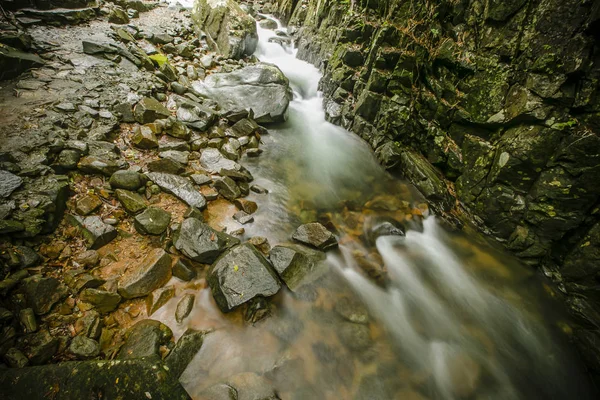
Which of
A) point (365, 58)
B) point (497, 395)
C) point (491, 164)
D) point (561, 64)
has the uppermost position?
point (561, 64)

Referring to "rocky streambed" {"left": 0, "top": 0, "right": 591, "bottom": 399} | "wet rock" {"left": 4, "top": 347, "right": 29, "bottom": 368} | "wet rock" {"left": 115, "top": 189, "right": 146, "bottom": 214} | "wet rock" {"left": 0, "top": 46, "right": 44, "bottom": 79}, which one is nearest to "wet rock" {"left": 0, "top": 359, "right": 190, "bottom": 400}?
"rocky streambed" {"left": 0, "top": 0, "right": 591, "bottom": 399}

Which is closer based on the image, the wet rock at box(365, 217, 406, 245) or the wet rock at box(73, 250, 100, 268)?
the wet rock at box(73, 250, 100, 268)

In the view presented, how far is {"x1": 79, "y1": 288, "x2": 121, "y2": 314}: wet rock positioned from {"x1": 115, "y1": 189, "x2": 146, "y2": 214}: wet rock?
1401 millimetres

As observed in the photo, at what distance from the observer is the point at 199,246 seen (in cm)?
390

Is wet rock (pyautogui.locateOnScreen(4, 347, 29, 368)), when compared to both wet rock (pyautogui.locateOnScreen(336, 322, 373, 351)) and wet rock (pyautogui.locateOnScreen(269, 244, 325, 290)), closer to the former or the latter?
wet rock (pyautogui.locateOnScreen(269, 244, 325, 290))

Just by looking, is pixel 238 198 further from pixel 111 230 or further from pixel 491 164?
pixel 491 164

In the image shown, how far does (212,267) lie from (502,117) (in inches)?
262

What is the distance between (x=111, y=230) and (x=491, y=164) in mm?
7631

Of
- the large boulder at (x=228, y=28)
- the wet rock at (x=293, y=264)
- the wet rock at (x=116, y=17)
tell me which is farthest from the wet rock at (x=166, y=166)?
the wet rock at (x=116, y=17)

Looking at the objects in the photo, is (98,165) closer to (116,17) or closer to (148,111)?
(148,111)

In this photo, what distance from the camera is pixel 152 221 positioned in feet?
13.0

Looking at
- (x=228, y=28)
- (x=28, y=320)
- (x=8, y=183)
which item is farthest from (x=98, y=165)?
(x=228, y=28)

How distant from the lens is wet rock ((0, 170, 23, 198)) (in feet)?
10.7

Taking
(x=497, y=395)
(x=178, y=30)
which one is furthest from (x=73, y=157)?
(x=178, y=30)
